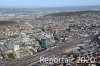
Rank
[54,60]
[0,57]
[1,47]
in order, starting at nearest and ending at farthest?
[54,60], [0,57], [1,47]

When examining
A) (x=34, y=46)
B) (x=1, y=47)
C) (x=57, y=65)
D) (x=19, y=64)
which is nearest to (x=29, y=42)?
(x=34, y=46)

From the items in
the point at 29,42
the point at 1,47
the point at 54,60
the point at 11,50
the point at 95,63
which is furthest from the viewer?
the point at 29,42

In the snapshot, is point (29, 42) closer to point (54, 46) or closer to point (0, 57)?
point (54, 46)

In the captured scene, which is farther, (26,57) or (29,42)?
(29,42)

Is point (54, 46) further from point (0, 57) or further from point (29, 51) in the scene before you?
point (0, 57)

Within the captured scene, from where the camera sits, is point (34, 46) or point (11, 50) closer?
point (11, 50)

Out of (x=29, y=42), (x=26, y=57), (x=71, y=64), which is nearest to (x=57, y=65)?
(x=71, y=64)

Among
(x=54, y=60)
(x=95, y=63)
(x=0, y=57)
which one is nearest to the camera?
(x=95, y=63)

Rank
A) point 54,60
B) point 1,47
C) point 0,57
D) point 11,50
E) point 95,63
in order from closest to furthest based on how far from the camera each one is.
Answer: point 95,63
point 54,60
point 0,57
point 11,50
point 1,47
